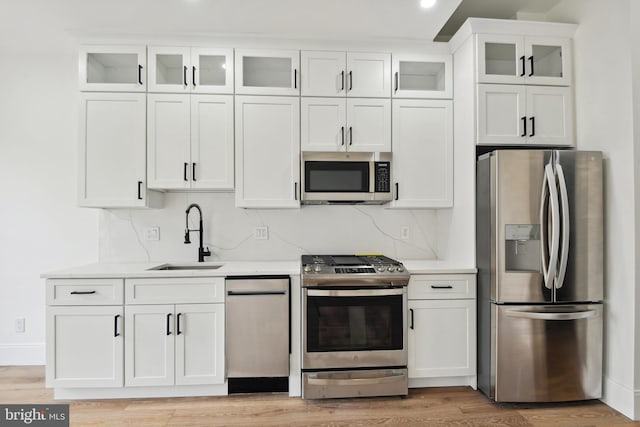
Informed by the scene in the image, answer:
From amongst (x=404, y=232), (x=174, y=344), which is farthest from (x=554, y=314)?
(x=174, y=344)

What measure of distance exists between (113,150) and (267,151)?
1155 millimetres

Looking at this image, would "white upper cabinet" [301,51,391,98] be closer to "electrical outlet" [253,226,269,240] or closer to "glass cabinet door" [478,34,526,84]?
"glass cabinet door" [478,34,526,84]

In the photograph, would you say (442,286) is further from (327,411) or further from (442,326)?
(327,411)

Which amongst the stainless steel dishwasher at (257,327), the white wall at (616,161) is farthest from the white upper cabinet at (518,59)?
the stainless steel dishwasher at (257,327)

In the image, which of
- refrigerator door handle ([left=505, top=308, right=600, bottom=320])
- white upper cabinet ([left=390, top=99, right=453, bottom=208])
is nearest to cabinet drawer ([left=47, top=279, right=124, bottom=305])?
white upper cabinet ([left=390, top=99, right=453, bottom=208])

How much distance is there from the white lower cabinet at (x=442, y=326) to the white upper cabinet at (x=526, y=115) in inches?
42.8

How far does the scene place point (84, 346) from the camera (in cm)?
236

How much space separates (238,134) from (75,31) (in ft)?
4.57

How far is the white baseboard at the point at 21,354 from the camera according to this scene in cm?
300

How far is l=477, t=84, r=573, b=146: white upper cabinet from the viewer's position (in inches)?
102

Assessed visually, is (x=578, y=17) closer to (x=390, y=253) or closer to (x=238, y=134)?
(x=390, y=253)

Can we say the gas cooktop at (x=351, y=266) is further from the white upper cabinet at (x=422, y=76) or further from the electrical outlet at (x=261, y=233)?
the white upper cabinet at (x=422, y=76)

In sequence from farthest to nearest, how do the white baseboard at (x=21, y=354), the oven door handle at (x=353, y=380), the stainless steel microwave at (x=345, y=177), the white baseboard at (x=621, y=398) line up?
the white baseboard at (x=21, y=354) → the stainless steel microwave at (x=345, y=177) → the oven door handle at (x=353, y=380) → the white baseboard at (x=621, y=398)

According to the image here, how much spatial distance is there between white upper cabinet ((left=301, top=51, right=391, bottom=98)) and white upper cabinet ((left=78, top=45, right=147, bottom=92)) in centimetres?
123
